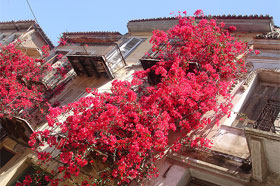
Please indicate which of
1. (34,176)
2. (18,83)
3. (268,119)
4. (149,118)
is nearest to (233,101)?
(268,119)

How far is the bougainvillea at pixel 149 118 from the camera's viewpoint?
33.8ft

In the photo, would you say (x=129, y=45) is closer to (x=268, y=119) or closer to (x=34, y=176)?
(x=34, y=176)

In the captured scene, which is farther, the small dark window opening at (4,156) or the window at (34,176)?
the small dark window opening at (4,156)

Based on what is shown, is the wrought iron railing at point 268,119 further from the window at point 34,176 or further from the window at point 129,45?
the window at point 129,45

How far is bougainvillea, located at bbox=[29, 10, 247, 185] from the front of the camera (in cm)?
1030

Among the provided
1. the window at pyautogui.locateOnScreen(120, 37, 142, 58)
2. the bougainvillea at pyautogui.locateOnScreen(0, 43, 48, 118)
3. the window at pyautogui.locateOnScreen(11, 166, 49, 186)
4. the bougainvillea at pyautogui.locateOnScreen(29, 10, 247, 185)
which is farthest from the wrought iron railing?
the bougainvillea at pyautogui.locateOnScreen(0, 43, 48, 118)

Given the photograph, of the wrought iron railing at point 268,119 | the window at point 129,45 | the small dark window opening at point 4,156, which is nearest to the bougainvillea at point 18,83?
the small dark window opening at point 4,156

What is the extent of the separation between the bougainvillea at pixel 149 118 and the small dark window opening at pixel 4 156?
101 inches

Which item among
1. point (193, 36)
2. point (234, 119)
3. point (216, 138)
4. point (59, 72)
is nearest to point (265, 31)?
point (193, 36)

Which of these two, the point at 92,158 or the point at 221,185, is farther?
the point at 92,158

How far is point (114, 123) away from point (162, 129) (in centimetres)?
211

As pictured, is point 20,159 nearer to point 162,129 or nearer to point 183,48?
point 162,129

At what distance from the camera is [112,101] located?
12414 mm

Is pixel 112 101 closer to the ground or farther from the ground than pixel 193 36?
closer to the ground
